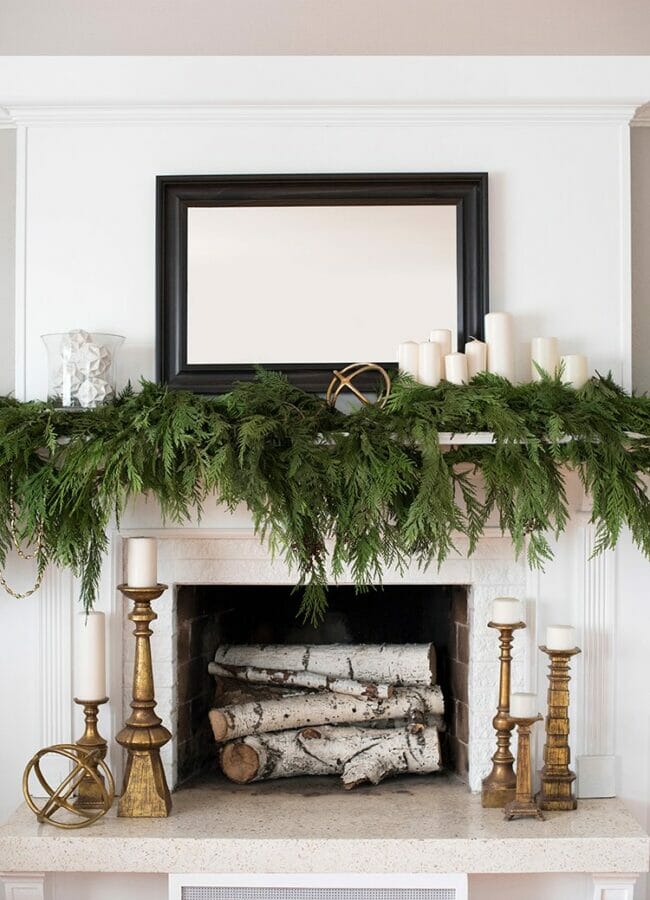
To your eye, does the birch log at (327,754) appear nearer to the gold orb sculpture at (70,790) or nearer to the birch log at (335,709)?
the birch log at (335,709)

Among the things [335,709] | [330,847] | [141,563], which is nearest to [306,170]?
[141,563]

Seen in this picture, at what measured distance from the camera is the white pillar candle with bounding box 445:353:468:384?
7.82ft

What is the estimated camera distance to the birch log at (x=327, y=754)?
2.66 m

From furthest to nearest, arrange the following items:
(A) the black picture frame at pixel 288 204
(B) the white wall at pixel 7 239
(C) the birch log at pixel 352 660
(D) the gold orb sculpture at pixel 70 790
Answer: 1. (C) the birch log at pixel 352 660
2. (B) the white wall at pixel 7 239
3. (A) the black picture frame at pixel 288 204
4. (D) the gold orb sculpture at pixel 70 790

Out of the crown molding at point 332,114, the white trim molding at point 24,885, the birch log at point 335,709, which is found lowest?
the white trim molding at point 24,885

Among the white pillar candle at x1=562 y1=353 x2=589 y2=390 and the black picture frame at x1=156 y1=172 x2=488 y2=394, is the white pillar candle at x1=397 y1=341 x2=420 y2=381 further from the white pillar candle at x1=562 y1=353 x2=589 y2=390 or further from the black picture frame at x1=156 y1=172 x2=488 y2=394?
the white pillar candle at x1=562 y1=353 x2=589 y2=390

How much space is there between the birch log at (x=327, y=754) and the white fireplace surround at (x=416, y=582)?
16cm

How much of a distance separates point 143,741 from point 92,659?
236 millimetres

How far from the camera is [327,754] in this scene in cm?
270

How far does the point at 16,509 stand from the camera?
8.25 ft

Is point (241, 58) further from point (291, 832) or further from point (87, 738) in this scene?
point (291, 832)

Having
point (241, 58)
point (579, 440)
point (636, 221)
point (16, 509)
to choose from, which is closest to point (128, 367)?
point (16, 509)

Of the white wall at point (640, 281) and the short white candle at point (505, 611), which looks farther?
the white wall at point (640, 281)
